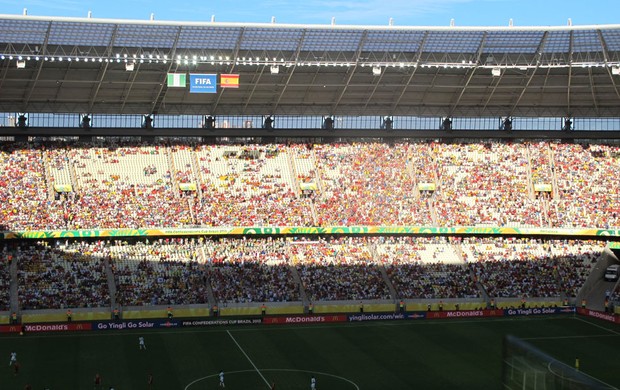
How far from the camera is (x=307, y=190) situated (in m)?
81.6

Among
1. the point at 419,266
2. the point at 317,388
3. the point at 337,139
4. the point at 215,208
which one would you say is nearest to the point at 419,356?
the point at 317,388

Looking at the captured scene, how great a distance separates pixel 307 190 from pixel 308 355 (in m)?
26.9

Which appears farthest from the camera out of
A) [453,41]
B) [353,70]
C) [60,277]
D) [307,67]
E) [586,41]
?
[307,67]

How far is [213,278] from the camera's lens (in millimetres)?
72625

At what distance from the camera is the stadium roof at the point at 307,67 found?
7025 cm

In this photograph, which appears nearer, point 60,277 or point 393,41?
point 60,277

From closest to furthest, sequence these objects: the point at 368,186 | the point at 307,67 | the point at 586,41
A: the point at 586,41
the point at 307,67
the point at 368,186

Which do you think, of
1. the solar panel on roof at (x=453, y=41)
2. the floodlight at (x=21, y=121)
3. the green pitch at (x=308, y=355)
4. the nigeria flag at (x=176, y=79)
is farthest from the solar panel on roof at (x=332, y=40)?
the floodlight at (x=21, y=121)

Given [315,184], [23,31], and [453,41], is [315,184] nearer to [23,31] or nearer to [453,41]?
[453,41]

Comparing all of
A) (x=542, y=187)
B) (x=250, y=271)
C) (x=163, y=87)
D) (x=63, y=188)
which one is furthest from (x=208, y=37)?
(x=542, y=187)

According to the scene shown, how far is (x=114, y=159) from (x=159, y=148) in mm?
4635

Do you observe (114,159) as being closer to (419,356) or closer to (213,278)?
(213,278)

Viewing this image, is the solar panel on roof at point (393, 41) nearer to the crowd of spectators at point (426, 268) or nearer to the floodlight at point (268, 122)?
the floodlight at point (268, 122)

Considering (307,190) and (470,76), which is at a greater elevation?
(470,76)
